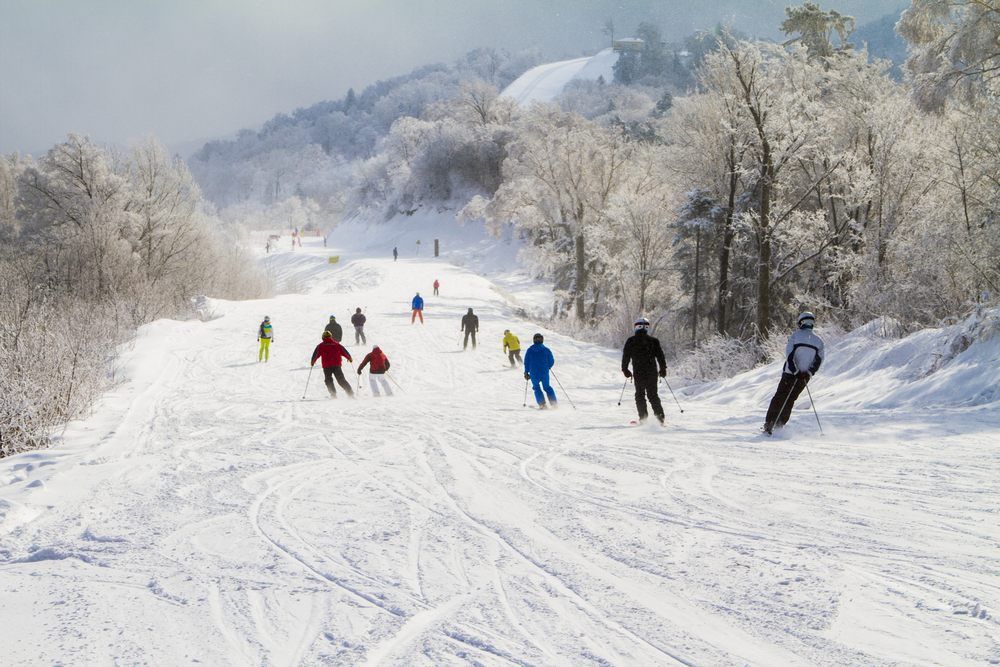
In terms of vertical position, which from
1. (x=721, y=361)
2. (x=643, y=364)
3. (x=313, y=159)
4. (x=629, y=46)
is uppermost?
(x=629, y=46)

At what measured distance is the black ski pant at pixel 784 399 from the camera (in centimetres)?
889

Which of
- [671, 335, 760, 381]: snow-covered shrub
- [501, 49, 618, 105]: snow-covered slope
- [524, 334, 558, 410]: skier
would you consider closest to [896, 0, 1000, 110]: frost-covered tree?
[671, 335, 760, 381]: snow-covered shrub

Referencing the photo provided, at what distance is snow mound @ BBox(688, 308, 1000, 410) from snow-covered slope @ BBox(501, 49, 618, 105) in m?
146

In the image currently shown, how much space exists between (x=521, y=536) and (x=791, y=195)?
24073 mm

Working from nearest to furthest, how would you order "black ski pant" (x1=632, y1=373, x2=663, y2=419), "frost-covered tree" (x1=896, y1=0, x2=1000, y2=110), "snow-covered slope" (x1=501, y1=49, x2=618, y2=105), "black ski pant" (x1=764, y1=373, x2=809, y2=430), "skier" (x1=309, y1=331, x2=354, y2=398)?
"black ski pant" (x1=764, y1=373, x2=809, y2=430) → "black ski pant" (x1=632, y1=373, x2=663, y2=419) → "frost-covered tree" (x1=896, y1=0, x2=1000, y2=110) → "skier" (x1=309, y1=331, x2=354, y2=398) → "snow-covered slope" (x1=501, y1=49, x2=618, y2=105)

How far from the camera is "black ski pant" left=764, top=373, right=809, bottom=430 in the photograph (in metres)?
8.89

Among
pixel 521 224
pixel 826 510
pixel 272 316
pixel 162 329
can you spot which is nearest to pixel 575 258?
pixel 521 224

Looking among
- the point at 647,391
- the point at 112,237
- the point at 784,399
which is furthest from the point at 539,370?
the point at 112,237

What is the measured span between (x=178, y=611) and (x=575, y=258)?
33722mm

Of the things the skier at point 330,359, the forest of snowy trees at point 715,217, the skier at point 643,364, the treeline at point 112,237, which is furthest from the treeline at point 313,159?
the skier at point 643,364

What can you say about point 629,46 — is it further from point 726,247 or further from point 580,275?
point 726,247

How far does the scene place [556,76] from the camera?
176500mm

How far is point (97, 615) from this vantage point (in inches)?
161

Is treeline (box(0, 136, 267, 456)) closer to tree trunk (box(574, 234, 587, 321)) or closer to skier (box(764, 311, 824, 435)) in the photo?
skier (box(764, 311, 824, 435))
